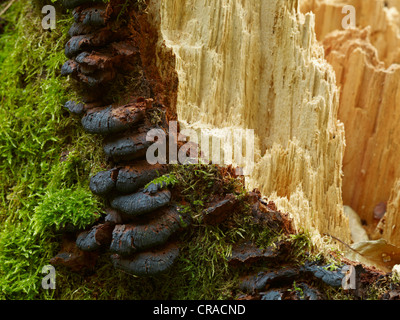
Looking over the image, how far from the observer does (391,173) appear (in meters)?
3.54

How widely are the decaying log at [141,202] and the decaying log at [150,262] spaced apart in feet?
0.84

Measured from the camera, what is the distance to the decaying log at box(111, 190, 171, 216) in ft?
7.84

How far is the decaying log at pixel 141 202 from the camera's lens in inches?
94.1

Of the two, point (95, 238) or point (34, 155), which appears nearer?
point (95, 238)

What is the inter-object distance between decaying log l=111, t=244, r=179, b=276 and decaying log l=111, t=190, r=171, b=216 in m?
0.25

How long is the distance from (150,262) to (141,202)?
349 mm

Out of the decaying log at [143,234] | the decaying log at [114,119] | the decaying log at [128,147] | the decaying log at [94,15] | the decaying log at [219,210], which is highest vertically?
the decaying log at [94,15]

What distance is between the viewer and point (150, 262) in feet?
7.88
